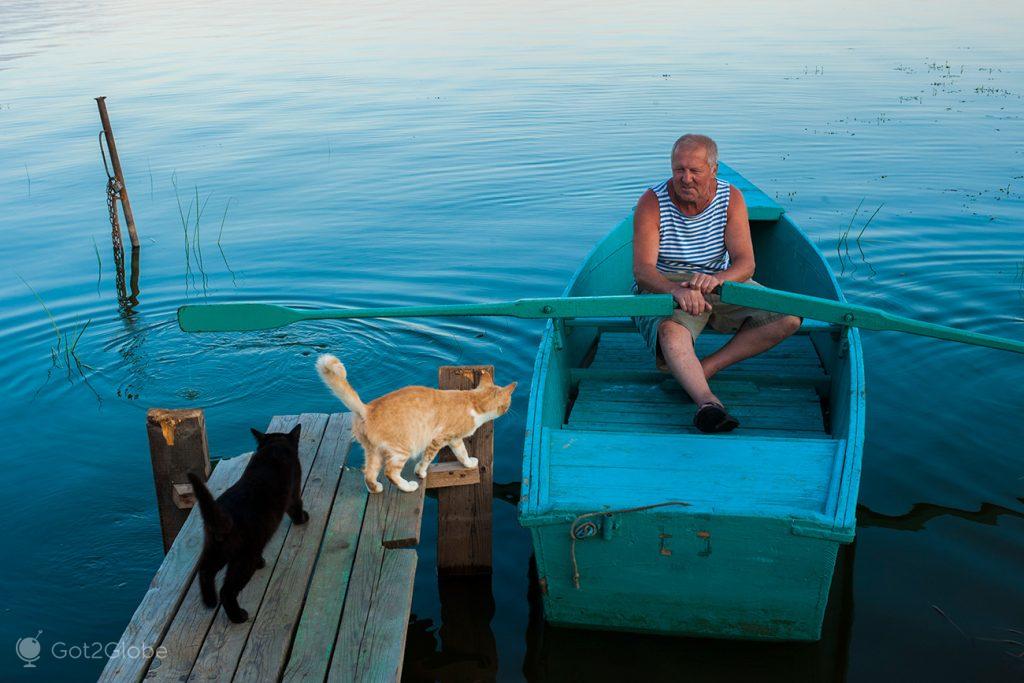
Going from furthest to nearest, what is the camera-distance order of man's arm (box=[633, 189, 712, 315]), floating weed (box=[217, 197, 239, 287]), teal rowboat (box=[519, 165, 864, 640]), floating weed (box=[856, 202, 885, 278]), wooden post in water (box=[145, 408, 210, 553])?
floating weed (box=[217, 197, 239, 287]) → floating weed (box=[856, 202, 885, 278]) → man's arm (box=[633, 189, 712, 315]) → wooden post in water (box=[145, 408, 210, 553]) → teal rowboat (box=[519, 165, 864, 640])

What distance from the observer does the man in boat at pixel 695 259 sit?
208 inches

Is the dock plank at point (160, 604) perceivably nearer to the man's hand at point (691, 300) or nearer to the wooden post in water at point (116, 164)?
the man's hand at point (691, 300)

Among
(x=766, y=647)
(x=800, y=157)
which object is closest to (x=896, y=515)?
(x=766, y=647)

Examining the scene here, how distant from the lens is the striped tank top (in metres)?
5.63

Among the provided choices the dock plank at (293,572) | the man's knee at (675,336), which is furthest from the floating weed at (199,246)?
the man's knee at (675,336)

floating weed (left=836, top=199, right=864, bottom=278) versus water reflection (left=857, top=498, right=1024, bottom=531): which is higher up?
floating weed (left=836, top=199, right=864, bottom=278)

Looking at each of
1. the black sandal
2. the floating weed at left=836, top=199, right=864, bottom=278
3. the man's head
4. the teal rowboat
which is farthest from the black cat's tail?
the floating weed at left=836, top=199, right=864, bottom=278

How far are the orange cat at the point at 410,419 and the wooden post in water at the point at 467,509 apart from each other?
125 millimetres

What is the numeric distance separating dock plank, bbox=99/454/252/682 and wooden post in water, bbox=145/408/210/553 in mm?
140

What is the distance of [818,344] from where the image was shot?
6449mm

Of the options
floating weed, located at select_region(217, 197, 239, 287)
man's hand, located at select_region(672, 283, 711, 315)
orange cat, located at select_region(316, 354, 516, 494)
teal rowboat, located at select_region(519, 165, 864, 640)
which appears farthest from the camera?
floating weed, located at select_region(217, 197, 239, 287)

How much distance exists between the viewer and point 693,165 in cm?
529

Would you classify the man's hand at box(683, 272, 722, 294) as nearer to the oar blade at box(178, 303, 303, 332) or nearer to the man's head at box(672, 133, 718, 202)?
the man's head at box(672, 133, 718, 202)

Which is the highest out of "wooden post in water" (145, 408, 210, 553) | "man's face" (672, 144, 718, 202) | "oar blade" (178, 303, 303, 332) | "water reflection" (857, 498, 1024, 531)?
"man's face" (672, 144, 718, 202)
